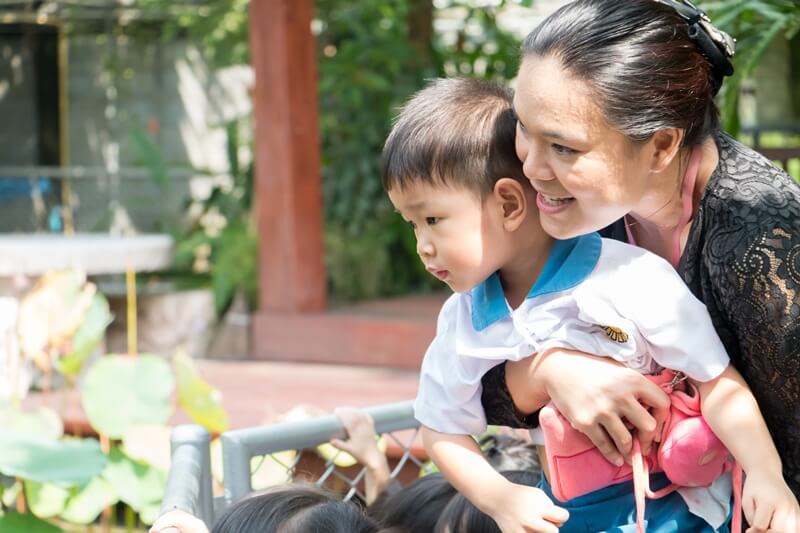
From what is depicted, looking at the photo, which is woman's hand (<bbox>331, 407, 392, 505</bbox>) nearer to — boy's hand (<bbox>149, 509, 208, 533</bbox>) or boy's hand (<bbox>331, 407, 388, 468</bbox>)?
boy's hand (<bbox>331, 407, 388, 468</bbox>)

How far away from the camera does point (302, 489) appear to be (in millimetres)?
1598

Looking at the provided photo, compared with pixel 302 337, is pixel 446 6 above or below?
above

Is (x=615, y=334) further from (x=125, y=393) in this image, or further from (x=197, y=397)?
(x=125, y=393)

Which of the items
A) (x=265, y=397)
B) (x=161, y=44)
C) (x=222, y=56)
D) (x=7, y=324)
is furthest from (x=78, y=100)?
(x=7, y=324)

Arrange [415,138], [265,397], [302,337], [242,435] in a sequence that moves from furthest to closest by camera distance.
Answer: [302,337], [265,397], [242,435], [415,138]

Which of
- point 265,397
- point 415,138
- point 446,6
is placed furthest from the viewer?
point 446,6

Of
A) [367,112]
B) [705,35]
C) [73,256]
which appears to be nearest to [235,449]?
[705,35]

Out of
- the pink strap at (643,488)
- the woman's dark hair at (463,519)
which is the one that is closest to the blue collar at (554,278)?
the pink strap at (643,488)

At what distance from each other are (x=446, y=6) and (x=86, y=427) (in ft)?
12.0

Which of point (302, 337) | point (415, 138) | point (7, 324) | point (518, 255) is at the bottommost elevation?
point (302, 337)

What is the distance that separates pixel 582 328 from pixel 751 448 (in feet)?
0.79

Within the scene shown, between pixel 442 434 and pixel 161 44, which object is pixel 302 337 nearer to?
pixel 442 434

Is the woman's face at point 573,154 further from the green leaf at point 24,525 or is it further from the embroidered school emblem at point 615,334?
the green leaf at point 24,525

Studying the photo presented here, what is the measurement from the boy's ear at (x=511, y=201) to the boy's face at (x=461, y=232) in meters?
0.01
